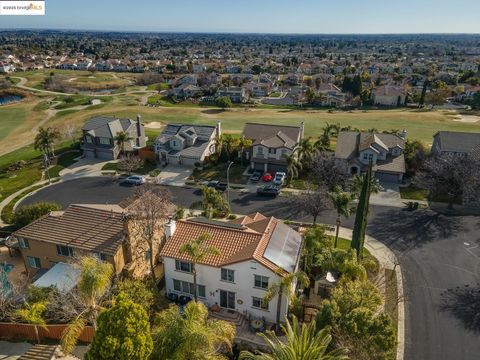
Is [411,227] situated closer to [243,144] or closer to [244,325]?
[244,325]

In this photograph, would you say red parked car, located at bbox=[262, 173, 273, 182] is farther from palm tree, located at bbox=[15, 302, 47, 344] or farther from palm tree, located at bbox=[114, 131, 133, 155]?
palm tree, located at bbox=[15, 302, 47, 344]

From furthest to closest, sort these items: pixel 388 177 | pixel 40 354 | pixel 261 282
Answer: pixel 388 177
pixel 261 282
pixel 40 354

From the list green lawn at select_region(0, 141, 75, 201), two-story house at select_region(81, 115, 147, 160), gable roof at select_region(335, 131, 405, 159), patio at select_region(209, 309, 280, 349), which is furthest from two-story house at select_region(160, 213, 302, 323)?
two-story house at select_region(81, 115, 147, 160)

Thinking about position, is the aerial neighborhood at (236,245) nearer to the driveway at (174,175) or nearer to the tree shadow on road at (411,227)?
the tree shadow on road at (411,227)

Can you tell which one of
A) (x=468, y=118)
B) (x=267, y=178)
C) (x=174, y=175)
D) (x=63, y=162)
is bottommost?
(x=63, y=162)

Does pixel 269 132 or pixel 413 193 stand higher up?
pixel 269 132

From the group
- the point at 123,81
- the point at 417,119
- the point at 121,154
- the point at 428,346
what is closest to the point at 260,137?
the point at 121,154

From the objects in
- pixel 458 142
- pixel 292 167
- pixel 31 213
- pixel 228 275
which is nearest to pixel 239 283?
pixel 228 275
